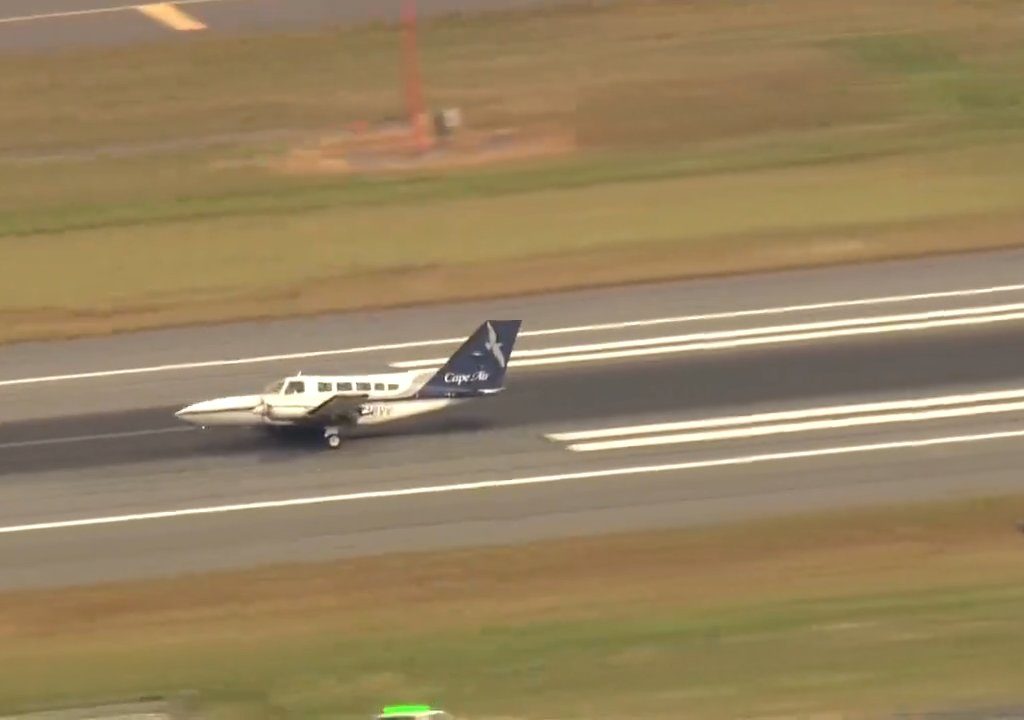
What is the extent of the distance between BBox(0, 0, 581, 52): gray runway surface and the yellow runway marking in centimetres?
23

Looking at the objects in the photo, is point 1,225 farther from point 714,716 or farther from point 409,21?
point 714,716

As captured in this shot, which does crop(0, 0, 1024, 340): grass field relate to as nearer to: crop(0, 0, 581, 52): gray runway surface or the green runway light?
crop(0, 0, 581, 52): gray runway surface

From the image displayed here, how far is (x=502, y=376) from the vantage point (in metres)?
41.2

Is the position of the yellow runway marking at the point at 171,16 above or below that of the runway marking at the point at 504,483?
above

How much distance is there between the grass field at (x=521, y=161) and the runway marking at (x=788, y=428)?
353 inches

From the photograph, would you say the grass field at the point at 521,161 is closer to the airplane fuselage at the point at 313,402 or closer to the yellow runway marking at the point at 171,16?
the yellow runway marking at the point at 171,16

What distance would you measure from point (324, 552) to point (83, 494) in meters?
6.14

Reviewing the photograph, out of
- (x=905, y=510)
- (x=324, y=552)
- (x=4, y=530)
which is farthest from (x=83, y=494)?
(x=905, y=510)

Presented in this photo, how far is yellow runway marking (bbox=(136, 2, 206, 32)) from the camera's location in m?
68.6

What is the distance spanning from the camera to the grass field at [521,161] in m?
49.4

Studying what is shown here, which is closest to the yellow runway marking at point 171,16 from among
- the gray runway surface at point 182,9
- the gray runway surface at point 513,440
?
the gray runway surface at point 182,9

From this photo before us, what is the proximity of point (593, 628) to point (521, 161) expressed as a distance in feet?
87.5

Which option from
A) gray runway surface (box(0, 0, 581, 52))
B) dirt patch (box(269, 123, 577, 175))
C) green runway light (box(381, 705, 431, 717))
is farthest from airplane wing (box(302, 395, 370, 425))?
gray runway surface (box(0, 0, 581, 52))

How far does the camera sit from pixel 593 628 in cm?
3284
